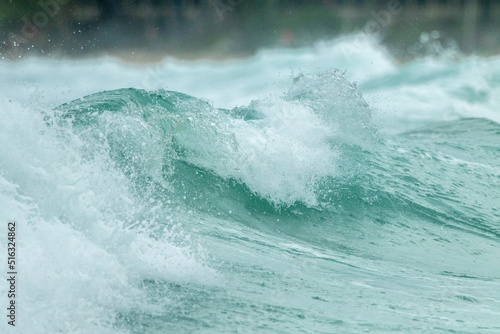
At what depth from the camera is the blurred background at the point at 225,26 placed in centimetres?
2295

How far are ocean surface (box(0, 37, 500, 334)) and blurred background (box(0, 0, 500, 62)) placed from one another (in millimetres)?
11860

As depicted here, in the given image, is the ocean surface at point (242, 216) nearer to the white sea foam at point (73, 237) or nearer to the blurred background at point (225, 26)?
the white sea foam at point (73, 237)

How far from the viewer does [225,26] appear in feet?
85.8

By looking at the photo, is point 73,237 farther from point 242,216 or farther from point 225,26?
point 225,26

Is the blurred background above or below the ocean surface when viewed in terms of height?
above

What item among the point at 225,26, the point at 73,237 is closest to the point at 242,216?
the point at 73,237

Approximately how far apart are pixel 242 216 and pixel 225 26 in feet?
64.9

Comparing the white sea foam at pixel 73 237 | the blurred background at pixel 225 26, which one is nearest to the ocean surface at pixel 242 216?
the white sea foam at pixel 73 237

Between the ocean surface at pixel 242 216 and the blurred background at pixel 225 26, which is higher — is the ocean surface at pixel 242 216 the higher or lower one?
the lower one

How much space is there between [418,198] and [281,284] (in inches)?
153

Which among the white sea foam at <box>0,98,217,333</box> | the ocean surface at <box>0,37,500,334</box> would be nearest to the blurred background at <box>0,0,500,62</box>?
the ocean surface at <box>0,37,500,334</box>

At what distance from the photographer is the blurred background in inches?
904

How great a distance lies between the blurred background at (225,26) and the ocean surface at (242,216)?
11860 mm

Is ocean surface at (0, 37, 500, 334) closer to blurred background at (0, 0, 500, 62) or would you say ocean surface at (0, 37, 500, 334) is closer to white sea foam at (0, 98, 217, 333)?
white sea foam at (0, 98, 217, 333)
